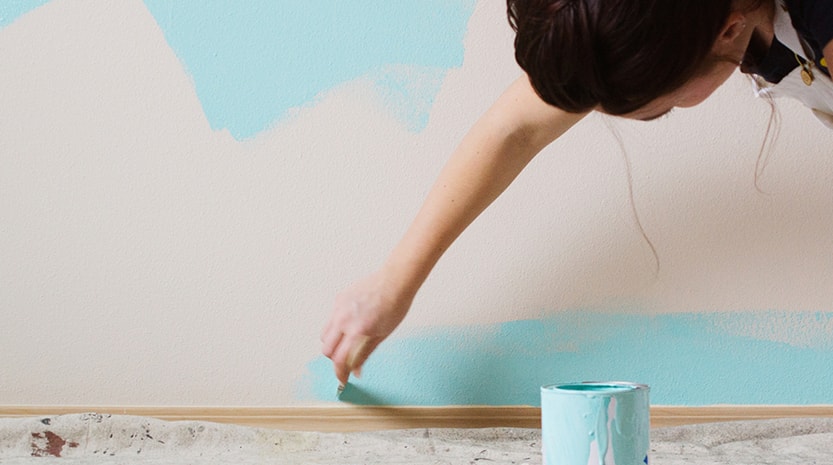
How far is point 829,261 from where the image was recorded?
1102mm

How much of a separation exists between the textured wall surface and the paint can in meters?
0.53

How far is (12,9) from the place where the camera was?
3.88 ft

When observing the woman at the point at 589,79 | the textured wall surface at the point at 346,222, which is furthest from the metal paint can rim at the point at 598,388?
the textured wall surface at the point at 346,222

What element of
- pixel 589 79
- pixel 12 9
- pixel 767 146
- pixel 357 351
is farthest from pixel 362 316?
pixel 12 9

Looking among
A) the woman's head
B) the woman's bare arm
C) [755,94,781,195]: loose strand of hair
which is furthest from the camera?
[755,94,781,195]: loose strand of hair

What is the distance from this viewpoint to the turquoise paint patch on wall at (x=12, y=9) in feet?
3.86

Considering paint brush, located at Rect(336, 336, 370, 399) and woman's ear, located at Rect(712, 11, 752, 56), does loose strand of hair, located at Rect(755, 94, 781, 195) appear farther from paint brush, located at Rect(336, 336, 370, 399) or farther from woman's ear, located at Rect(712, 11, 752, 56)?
paint brush, located at Rect(336, 336, 370, 399)

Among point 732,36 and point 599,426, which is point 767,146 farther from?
point 599,426

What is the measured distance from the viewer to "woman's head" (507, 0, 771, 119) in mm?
577

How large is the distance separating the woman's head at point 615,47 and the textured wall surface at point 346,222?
50cm

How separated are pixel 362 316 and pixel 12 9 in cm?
76

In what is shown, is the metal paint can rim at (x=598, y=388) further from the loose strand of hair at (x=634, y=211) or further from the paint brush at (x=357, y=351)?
the loose strand of hair at (x=634, y=211)

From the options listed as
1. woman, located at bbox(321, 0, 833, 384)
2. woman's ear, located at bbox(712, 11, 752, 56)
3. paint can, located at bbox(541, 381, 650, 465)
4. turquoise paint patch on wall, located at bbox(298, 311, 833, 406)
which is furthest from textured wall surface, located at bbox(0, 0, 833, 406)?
paint can, located at bbox(541, 381, 650, 465)

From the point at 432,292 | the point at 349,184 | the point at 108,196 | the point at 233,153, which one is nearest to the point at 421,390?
the point at 432,292
